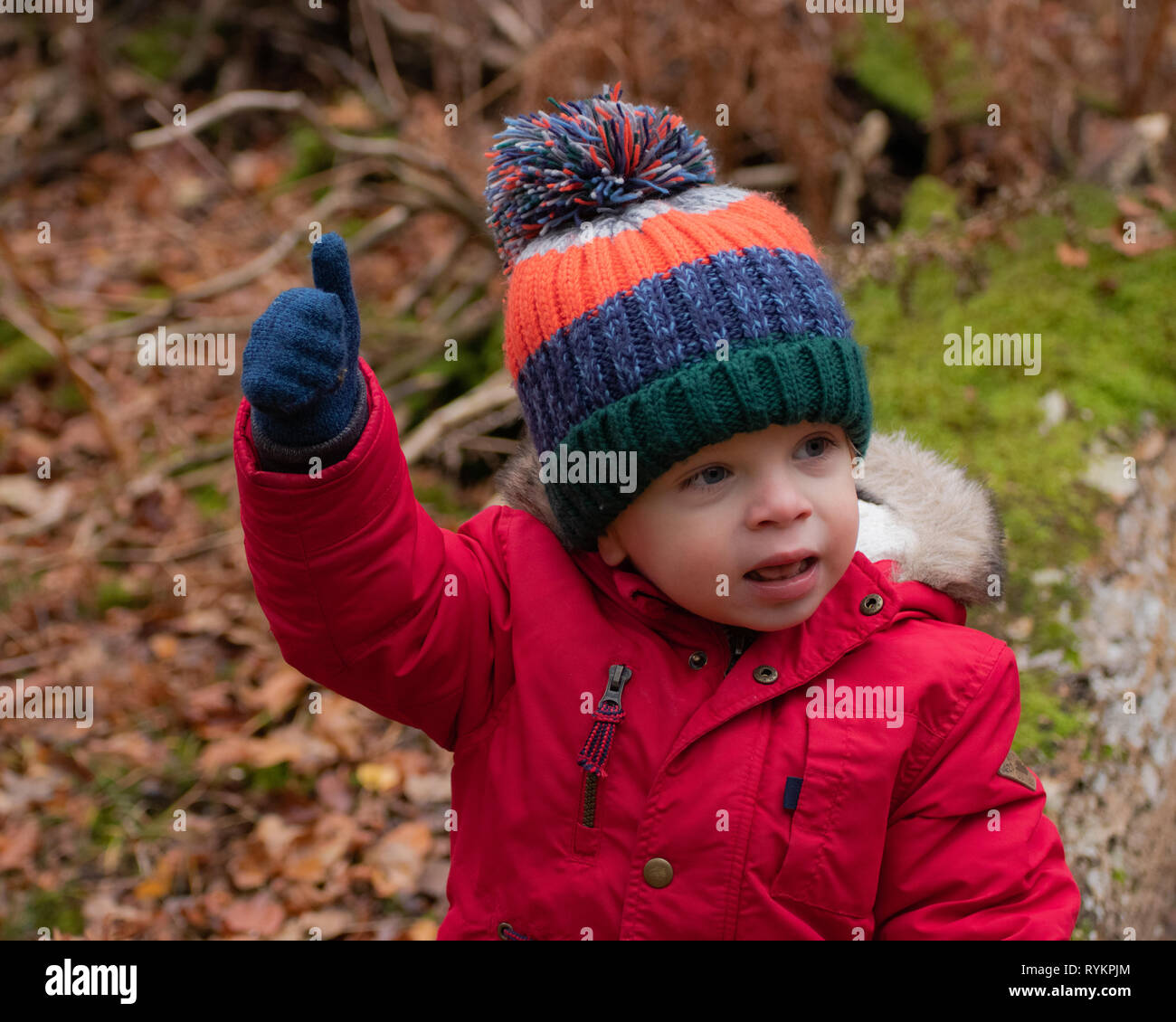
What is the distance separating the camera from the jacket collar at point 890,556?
2.04 meters

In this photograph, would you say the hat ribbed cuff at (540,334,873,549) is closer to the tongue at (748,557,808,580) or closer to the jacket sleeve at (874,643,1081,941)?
the tongue at (748,557,808,580)

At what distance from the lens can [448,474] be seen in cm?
486

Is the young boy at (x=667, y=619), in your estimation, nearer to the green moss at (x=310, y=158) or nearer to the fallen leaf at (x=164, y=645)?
A: the fallen leaf at (x=164, y=645)

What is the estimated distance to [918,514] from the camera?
7.66ft

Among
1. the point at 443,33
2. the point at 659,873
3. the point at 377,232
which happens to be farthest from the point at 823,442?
the point at 443,33

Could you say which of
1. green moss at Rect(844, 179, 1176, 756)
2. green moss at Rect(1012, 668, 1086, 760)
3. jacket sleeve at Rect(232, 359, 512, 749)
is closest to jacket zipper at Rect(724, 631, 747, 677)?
jacket sleeve at Rect(232, 359, 512, 749)

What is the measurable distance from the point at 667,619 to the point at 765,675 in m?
0.22

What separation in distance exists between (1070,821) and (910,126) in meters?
4.25

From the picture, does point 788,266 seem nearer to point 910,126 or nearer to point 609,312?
point 609,312

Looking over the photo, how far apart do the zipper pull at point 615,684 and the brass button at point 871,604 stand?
464mm

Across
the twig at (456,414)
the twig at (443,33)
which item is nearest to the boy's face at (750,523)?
the twig at (456,414)

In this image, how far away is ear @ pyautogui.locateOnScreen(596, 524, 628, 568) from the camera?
6.84 ft

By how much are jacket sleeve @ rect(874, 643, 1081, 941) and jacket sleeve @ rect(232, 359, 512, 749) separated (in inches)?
32.9

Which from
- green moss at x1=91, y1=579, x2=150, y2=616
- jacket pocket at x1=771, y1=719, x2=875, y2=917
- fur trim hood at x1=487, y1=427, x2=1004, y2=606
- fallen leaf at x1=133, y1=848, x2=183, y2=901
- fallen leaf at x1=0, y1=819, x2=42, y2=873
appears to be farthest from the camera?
green moss at x1=91, y1=579, x2=150, y2=616
